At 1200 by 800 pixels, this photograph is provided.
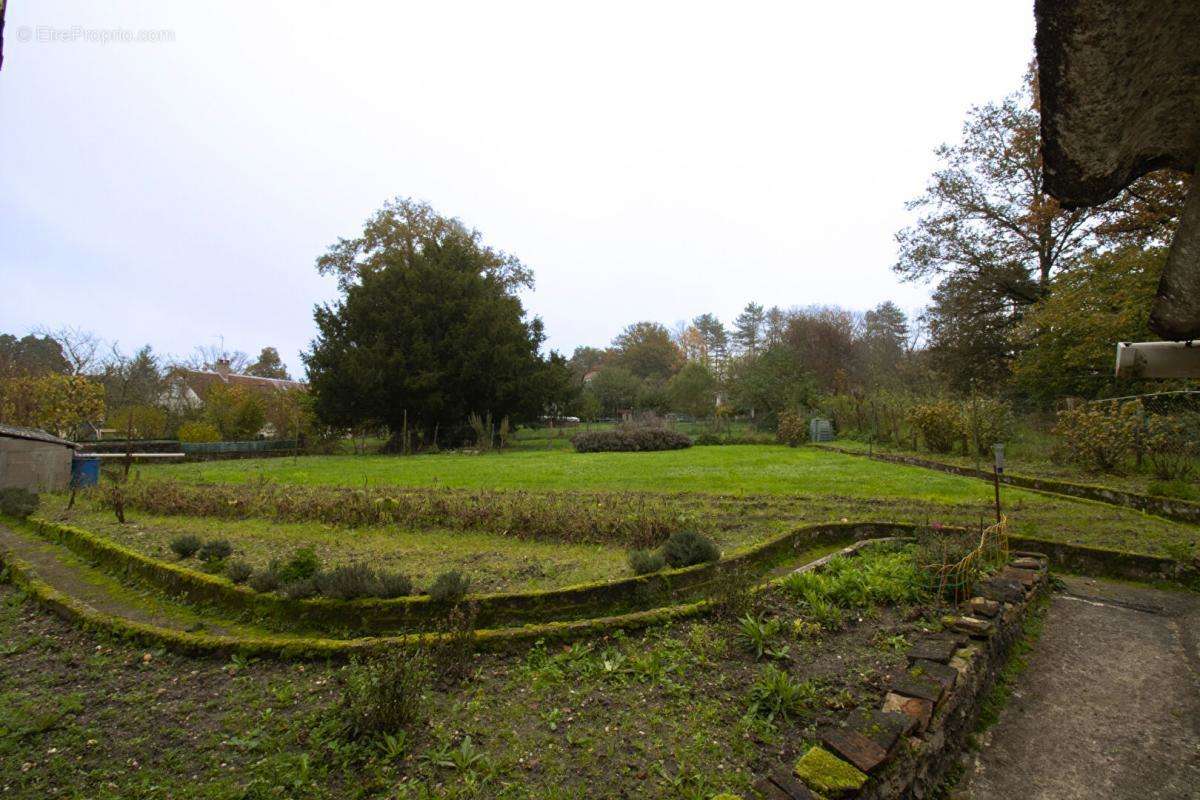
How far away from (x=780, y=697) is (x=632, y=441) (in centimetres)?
2107

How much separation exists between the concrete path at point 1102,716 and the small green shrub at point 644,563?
268cm

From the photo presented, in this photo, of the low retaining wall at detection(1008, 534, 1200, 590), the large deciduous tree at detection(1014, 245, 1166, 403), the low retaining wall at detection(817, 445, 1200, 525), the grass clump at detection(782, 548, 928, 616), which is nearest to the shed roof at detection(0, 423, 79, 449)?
the grass clump at detection(782, 548, 928, 616)

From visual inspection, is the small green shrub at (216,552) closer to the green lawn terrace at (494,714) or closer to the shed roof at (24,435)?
the green lawn terrace at (494,714)

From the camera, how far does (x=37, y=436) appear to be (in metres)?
12.9

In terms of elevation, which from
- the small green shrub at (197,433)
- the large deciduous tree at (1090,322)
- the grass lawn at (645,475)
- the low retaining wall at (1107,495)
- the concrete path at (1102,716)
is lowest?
the concrete path at (1102,716)

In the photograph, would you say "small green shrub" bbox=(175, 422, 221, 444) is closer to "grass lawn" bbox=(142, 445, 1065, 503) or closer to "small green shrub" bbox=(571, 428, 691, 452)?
"grass lawn" bbox=(142, 445, 1065, 503)

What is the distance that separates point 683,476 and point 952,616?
984 centimetres

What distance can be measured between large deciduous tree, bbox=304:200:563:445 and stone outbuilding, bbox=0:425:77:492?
36.4 ft

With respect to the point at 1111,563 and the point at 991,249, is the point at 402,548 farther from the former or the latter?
the point at 991,249

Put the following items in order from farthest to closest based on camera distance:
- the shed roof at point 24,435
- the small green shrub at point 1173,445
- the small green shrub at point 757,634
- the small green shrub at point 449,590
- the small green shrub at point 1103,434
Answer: the shed roof at point 24,435, the small green shrub at point 1103,434, the small green shrub at point 1173,445, the small green shrub at point 449,590, the small green shrub at point 757,634

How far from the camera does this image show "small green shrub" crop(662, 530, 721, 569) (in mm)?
5633

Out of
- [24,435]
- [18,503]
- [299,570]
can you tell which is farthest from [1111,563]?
[24,435]

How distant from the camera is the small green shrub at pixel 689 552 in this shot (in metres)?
5.63

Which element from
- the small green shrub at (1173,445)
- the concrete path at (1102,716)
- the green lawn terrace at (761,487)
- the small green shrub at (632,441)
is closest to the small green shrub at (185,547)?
the green lawn terrace at (761,487)
